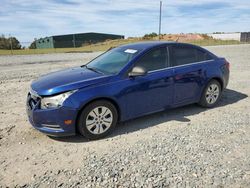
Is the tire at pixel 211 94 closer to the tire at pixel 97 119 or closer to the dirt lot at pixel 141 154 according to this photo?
the dirt lot at pixel 141 154

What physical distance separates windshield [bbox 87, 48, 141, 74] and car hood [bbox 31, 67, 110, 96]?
270 millimetres

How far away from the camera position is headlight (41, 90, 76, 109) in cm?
392

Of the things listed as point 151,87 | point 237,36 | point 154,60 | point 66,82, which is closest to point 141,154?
point 151,87

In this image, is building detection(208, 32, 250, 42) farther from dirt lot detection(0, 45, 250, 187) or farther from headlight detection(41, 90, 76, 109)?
headlight detection(41, 90, 76, 109)

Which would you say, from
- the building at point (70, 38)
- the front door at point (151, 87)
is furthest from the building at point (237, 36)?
the front door at point (151, 87)

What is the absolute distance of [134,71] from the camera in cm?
446

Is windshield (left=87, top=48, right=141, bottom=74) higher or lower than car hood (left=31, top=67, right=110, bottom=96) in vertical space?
higher

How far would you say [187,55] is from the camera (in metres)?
5.41

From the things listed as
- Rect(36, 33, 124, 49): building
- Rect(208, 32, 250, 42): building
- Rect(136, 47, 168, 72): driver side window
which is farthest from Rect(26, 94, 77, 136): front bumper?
Rect(208, 32, 250, 42): building

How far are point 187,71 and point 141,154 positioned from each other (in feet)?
7.51

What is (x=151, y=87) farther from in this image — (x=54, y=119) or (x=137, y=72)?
(x=54, y=119)

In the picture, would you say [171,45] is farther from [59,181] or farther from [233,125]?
[59,181]

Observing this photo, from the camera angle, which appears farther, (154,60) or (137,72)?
(154,60)

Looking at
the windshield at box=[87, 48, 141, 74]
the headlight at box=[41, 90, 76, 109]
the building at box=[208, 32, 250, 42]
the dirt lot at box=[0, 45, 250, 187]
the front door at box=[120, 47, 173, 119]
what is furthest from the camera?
the building at box=[208, 32, 250, 42]
